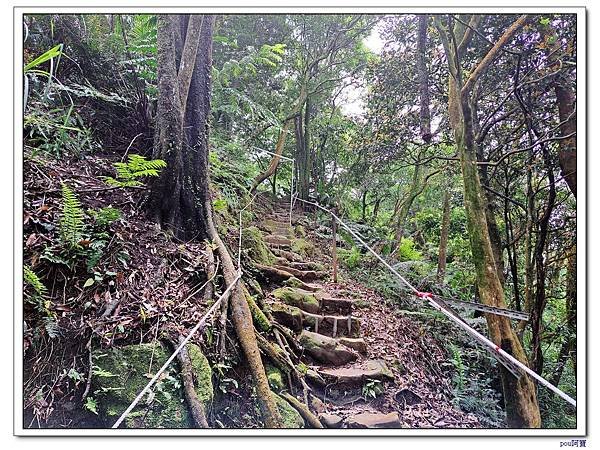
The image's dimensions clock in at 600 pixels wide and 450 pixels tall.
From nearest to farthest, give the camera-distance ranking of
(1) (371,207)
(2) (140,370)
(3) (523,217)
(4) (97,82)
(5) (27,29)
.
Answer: (2) (140,370) < (5) (27,29) < (4) (97,82) < (3) (523,217) < (1) (371,207)

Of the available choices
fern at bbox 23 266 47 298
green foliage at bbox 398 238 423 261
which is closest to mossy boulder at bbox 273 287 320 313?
green foliage at bbox 398 238 423 261

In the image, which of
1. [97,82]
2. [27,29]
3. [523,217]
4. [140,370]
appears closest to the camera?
[140,370]

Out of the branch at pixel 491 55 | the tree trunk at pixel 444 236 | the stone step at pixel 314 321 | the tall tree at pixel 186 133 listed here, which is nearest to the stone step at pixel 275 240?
the tall tree at pixel 186 133

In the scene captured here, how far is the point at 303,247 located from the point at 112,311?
4.27 feet

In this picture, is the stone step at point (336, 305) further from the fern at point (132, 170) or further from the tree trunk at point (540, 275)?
the fern at point (132, 170)

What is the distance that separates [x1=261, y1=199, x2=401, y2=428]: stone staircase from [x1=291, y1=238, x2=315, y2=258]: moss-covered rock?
1.8 inches

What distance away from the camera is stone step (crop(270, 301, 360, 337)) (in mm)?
2023

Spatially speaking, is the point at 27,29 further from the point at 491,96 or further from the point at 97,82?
the point at 491,96

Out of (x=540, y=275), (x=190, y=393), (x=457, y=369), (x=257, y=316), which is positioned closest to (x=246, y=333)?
(x=257, y=316)

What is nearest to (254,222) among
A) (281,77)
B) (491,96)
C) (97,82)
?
(281,77)

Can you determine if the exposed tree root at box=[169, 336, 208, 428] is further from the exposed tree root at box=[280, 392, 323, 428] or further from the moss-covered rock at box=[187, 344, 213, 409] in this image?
the exposed tree root at box=[280, 392, 323, 428]

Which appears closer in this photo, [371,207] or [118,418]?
[118,418]
